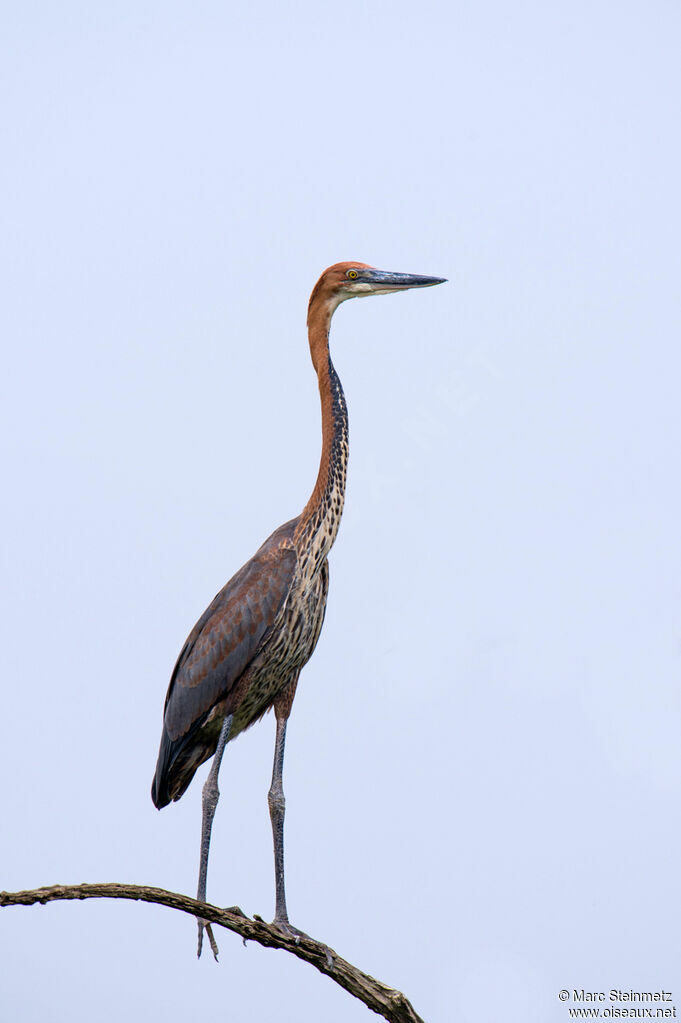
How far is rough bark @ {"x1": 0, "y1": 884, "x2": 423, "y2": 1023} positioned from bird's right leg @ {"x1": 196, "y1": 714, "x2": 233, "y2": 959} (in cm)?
55

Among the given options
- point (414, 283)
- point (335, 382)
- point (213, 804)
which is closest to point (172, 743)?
point (213, 804)

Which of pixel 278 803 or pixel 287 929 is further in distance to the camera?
pixel 278 803

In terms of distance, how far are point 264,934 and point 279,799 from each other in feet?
3.70

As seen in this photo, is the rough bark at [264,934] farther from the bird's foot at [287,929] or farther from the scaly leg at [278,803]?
the scaly leg at [278,803]

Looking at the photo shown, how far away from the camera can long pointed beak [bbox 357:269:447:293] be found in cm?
778

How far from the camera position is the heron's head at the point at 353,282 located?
7766 mm

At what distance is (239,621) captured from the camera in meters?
7.30

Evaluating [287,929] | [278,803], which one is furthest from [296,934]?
[278,803]

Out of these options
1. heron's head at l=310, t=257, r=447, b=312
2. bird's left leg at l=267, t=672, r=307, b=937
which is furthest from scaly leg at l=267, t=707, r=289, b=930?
heron's head at l=310, t=257, r=447, b=312

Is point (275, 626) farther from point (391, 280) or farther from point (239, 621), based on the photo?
point (391, 280)

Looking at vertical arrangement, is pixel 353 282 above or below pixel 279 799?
above

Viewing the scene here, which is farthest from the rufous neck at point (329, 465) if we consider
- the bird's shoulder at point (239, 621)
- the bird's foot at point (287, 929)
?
the bird's foot at point (287, 929)

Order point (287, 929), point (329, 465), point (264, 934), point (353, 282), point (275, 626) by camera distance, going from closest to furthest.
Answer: point (264, 934) → point (287, 929) → point (275, 626) → point (329, 465) → point (353, 282)

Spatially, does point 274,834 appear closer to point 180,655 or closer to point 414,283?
point 180,655
